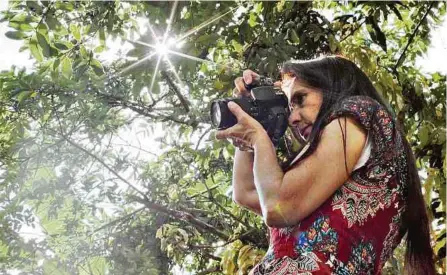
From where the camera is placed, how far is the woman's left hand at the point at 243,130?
104cm

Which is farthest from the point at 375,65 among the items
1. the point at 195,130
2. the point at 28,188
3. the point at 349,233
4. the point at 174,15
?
the point at 28,188

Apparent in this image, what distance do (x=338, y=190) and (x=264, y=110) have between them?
25cm

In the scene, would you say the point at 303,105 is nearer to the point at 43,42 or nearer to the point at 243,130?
the point at 243,130

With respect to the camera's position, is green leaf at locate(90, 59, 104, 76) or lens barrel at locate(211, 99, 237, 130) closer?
lens barrel at locate(211, 99, 237, 130)

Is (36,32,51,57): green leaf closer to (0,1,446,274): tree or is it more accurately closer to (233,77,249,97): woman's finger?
(0,1,446,274): tree

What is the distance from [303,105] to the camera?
1097 millimetres

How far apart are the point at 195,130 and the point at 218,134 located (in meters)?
1.61

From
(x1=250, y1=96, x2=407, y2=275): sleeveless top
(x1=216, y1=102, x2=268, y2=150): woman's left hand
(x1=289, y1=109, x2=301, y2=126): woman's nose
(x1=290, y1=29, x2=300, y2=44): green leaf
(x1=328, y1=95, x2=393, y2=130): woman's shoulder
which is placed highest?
(x1=290, y1=29, x2=300, y2=44): green leaf

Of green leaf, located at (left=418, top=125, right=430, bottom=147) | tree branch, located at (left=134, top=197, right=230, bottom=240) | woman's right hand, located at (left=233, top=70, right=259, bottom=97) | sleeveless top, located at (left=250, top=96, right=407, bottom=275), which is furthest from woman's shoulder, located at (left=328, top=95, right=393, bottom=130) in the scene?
tree branch, located at (left=134, top=197, right=230, bottom=240)

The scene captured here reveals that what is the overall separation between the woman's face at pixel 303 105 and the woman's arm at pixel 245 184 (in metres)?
0.18

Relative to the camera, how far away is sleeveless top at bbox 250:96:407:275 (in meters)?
0.89

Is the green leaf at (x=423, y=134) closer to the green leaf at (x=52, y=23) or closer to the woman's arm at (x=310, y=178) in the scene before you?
the woman's arm at (x=310, y=178)

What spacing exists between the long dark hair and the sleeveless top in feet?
0.18

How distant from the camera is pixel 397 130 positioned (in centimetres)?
102
